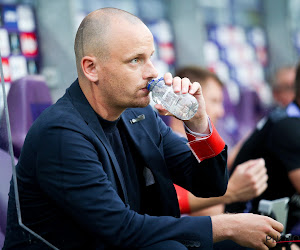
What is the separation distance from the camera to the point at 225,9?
24.4ft

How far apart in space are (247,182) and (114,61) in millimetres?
755

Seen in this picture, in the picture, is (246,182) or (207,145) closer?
(207,145)

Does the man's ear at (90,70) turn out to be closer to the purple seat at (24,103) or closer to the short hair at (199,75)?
the purple seat at (24,103)

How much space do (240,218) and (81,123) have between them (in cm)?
46

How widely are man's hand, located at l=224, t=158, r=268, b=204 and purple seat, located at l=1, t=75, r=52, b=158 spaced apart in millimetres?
724

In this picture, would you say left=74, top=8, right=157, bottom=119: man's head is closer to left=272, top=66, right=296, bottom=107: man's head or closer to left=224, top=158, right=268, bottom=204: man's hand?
left=224, top=158, right=268, bottom=204: man's hand

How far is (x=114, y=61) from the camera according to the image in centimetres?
136

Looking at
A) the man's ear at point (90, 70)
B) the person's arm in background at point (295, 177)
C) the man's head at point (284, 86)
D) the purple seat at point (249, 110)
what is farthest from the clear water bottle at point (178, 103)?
the purple seat at point (249, 110)

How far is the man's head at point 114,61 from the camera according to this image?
1.35m

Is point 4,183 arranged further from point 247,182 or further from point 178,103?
point 247,182

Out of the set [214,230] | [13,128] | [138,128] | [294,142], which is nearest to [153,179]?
[138,128]

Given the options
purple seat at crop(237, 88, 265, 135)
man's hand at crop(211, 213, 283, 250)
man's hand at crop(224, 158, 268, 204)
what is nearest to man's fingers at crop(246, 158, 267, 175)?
man's hand at crop(224, 158, 268, 204)

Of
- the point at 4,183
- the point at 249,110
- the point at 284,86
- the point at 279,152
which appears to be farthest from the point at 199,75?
the point at 249,110

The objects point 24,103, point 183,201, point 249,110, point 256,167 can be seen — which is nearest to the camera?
point 24,103
